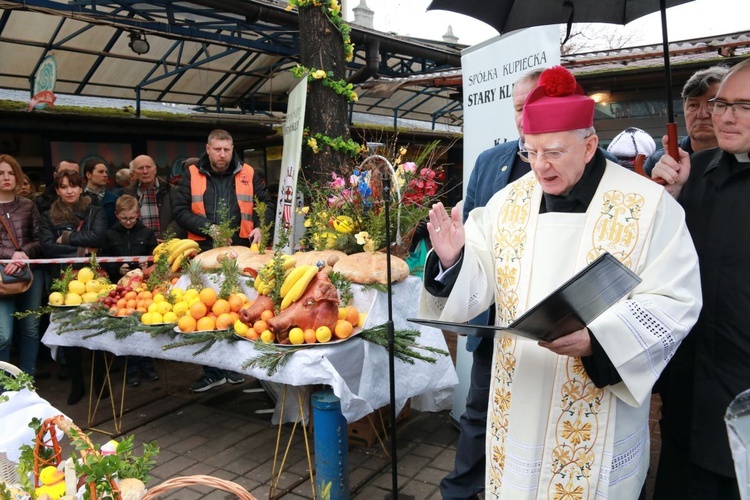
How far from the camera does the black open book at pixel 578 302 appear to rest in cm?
131

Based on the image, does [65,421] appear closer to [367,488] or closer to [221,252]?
[367,488]

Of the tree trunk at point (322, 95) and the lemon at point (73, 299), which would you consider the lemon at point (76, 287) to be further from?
the tree trunk at point (322, 95)

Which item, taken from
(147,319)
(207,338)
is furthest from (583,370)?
(147,319)

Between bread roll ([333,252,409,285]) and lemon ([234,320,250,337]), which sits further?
bread roll ([333,252,409,285])

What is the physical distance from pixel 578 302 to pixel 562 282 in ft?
1.15

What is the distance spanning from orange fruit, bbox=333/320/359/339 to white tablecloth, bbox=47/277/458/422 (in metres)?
0.04

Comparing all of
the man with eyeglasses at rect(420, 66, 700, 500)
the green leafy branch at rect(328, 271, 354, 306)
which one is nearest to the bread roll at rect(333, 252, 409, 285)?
the green leafy branch at rect(328, 271, 354, 306)

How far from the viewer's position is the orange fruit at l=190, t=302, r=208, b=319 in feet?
11.1

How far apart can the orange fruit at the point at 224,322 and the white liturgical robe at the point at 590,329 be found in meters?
1.81

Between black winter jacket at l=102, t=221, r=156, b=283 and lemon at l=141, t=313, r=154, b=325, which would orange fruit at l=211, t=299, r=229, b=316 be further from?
black winter jacket at l=102, t=221, r=156, b=283

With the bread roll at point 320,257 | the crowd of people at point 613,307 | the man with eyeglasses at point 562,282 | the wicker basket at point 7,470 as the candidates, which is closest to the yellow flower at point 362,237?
the bread roll at point 320,257

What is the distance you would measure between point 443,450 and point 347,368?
1.13m

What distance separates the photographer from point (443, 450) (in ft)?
12.1

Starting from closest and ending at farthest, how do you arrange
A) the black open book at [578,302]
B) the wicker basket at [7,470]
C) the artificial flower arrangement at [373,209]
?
the black open book at [578,302] < the wicker basket at [7,470] < the artificial flower arrangement at [373,209]
